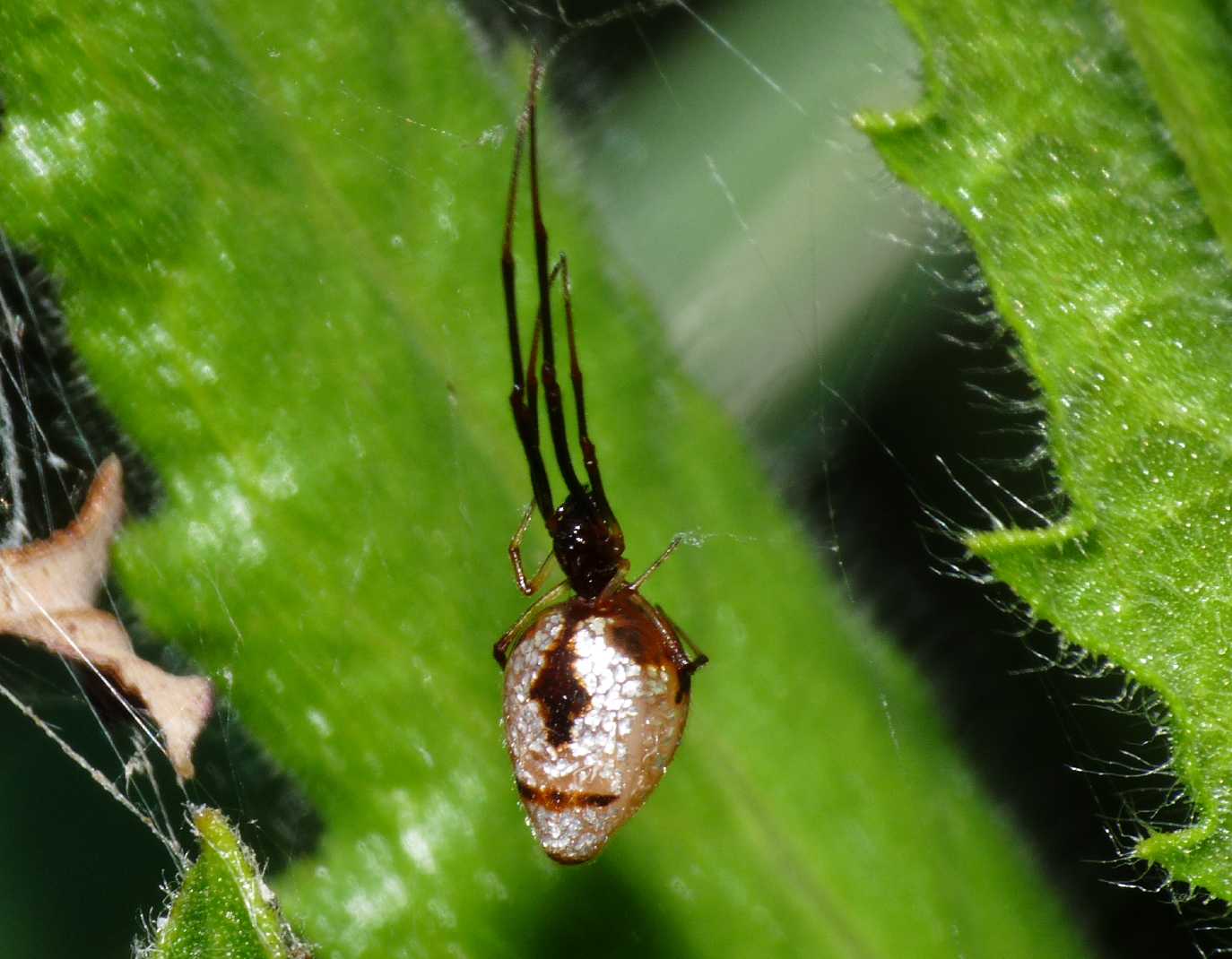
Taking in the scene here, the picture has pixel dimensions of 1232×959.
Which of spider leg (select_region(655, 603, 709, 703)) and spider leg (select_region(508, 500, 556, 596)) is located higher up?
spider leg (select_region(508, 500, 556, 596))

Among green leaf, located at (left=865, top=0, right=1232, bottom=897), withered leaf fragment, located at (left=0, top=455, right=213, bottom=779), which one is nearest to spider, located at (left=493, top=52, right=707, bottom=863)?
withered leaf fragment, located at (left=0, top=455, right=213, bottom=779)

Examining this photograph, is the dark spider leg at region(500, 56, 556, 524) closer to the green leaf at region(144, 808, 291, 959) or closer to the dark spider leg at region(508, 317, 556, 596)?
the dark spider leg at region(508, 317, 556, 596)

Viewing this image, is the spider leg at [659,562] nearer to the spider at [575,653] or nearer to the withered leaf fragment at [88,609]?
the spider at [575,653]

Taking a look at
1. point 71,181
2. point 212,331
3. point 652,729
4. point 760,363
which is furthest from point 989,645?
point 71,181

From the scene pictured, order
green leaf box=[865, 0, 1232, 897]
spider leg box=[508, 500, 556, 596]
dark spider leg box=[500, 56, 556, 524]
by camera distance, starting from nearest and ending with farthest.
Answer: green leaf box=[865, 0, 1232, 897]
dark spider leg box=[500, 56, 556, 524]
spider leg box=[508, 500, 556, 596]

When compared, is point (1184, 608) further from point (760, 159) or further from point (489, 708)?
point (760, 159)

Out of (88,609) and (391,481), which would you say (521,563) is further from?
(88,609)
